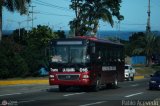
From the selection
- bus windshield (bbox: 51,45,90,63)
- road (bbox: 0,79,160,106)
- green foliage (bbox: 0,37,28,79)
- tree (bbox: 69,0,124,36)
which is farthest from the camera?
tree (bbox: 69,0,124,36)

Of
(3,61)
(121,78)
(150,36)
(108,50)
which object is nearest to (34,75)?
(3,61)

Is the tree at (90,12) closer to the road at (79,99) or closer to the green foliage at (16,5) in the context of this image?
the green foliage at (16,5)

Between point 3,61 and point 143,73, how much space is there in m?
35.4

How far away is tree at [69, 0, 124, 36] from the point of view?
214 feet

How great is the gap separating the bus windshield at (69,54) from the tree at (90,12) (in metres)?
33.5

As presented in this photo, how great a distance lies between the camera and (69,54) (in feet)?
103

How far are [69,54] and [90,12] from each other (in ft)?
117

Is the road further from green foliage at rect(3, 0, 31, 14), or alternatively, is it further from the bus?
green foliage at rect(3, 0, 31, 14)

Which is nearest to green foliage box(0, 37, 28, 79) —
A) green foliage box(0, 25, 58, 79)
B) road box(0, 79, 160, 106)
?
green foliage box(0, 25, 58, 79)

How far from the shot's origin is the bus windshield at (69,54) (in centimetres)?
3114

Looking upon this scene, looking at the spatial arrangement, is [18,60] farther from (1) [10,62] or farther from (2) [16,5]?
(2) [16,5]

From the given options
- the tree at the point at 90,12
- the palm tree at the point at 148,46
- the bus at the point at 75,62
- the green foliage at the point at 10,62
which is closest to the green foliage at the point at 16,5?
the green foliage at the point at 10,62

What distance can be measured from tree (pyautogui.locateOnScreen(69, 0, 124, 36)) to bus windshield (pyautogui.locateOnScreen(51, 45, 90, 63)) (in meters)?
33.5

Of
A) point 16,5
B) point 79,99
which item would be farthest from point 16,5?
point 79,99
